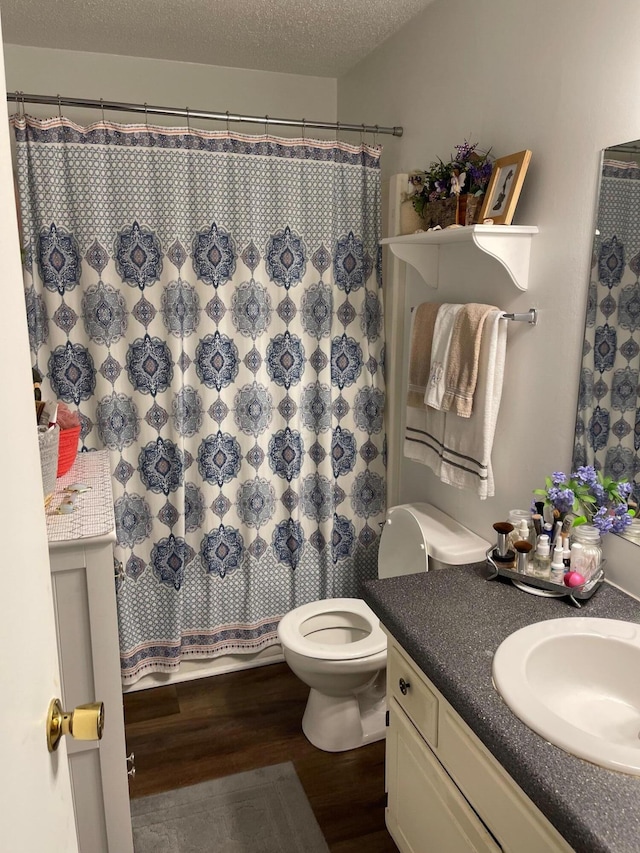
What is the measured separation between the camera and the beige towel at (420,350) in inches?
87.7

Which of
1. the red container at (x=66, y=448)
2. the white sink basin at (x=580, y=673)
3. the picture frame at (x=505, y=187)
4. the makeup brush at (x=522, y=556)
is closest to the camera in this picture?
the white sink basin at (x=580, y=673)

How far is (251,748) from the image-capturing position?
227cm

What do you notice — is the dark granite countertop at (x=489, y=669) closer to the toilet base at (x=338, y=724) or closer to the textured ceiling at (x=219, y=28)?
the toilet base at (x=338, y=724)

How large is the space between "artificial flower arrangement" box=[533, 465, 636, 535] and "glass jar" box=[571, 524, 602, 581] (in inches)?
0.8

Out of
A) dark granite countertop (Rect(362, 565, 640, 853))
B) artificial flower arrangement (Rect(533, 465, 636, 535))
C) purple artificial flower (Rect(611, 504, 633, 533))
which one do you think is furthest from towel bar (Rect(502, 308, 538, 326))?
dark granite countertop (Rect(362, 565, 640, 853))

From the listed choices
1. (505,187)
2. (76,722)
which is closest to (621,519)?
(505,187)

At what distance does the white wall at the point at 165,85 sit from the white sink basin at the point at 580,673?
241 cm

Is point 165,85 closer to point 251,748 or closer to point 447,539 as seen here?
point 447,539

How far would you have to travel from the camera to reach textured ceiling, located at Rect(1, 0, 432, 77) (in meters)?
2.23

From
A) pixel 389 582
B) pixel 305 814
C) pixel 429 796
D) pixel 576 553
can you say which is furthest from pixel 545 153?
pixel 305 814

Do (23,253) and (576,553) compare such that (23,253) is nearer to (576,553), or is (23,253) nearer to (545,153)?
(545,153)

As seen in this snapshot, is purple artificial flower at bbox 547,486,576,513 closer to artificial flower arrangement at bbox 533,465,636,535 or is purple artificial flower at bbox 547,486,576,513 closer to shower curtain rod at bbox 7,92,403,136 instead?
artificial flower arrangement at bbox 533,465,636,535

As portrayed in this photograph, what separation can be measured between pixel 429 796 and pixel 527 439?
977mm

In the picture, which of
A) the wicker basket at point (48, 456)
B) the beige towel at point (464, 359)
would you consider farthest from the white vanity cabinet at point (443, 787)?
the wicker basket at point (48, 456)
